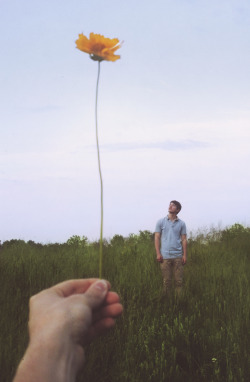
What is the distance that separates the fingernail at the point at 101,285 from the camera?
3.56ft

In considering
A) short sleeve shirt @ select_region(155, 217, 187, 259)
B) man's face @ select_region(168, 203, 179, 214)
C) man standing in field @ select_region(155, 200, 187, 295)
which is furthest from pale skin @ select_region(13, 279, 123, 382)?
man's face @ select_region(168, 203, 179, 214)

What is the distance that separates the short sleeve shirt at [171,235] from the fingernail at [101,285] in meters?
5.90

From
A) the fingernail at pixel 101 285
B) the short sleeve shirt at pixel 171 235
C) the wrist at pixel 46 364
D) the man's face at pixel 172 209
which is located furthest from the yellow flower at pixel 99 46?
the man's face at pixel 172 209

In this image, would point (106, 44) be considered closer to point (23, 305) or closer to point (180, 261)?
point (23, 305)

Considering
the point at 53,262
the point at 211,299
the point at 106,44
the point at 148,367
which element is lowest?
the point at 148,367

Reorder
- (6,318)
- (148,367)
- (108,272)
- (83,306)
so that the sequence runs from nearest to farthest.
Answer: (83,306), (148,367), (6,318), (108,272)

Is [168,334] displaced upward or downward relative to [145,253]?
downward

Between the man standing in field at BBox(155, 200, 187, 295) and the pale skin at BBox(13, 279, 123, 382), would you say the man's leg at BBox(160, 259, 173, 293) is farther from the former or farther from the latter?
the pale skin at BBox(13, 279, 123, 382)

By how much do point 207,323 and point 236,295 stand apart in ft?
4.00

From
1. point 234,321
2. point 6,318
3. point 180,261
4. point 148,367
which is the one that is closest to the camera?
point 148,367

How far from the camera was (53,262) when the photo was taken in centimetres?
616

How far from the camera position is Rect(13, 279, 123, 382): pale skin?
0.99 meters

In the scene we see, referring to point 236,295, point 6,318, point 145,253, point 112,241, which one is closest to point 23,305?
point 6,318

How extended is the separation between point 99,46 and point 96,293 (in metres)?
0.67
